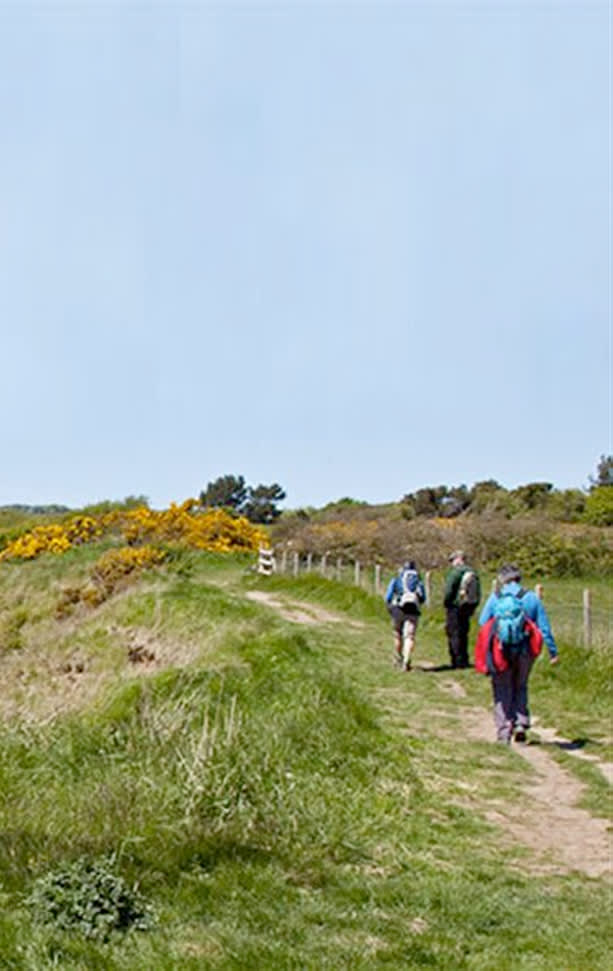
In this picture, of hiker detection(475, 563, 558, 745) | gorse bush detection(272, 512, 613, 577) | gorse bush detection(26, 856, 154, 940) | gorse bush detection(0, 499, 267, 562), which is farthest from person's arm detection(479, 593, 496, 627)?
gorse bush detection(0, 499, 267, 562)

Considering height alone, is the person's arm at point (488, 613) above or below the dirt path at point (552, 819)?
above

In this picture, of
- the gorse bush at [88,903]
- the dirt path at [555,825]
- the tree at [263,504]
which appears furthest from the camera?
the tree at [263,504]

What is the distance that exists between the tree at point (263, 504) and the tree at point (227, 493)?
755 mm

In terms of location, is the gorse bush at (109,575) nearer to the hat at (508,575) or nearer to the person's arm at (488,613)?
the person's arm at (488,613)

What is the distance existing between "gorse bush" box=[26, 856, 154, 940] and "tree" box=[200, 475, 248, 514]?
79.0 meters

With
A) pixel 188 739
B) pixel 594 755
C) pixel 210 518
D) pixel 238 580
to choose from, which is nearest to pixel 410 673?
pixel 594 755

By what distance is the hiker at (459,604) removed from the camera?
686 inches

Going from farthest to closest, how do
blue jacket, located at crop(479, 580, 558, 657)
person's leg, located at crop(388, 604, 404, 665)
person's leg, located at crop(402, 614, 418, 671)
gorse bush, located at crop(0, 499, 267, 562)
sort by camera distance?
1. gorse bush, located at crop(0, 499, 267, 562)
2. person's leg, located at crop(388, 604, 404, 665)
3. person's leg, located at crop(402, 614, 418, 671)
4. blue jacket, located at crop(479, 580, 558, 657)

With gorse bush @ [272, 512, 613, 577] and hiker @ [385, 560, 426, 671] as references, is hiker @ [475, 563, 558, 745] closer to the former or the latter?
hiker @ [385, 560, 426, 671]

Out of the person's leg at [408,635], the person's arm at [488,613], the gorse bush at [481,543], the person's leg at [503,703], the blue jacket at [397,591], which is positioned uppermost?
the gorse bush at [481,543]

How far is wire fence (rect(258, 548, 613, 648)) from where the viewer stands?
55.6 ft

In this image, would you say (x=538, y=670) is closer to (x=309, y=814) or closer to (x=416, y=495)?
(x=309, y=814)

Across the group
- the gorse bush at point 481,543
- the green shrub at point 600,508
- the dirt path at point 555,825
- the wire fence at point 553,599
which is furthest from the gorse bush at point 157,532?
the dirt path at point 555,825

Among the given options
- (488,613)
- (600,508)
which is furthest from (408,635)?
(600,508)
